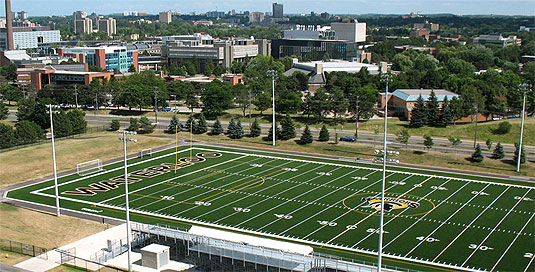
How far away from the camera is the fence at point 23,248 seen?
4003 centimetres

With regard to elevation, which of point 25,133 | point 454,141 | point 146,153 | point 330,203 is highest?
point 25,133

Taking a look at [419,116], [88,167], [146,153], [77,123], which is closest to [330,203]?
[146,153]

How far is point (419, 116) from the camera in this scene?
8669 centimetres

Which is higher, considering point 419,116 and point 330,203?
point 419,116

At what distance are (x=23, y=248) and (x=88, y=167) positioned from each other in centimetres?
2557

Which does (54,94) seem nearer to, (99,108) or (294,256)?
(99,108)

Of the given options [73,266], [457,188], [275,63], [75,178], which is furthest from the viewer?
[275,63]

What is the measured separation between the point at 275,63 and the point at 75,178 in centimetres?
10773

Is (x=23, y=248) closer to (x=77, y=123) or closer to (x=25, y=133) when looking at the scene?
(x=25, y=133)

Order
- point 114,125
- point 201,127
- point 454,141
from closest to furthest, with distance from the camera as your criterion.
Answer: point 454,141, point 201,127, point 114,125

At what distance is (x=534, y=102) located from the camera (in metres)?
93.2

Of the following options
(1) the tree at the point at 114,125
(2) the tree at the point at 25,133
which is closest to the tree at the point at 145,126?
(1) the tree at the point at 114,125

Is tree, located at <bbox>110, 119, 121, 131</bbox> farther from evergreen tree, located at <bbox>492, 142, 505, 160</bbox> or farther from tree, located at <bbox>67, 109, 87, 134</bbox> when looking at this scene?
evergreen tree, located at <bbox>492, 142, 505, 160</bbox>

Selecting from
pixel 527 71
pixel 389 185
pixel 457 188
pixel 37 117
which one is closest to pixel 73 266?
pixel 389 185
